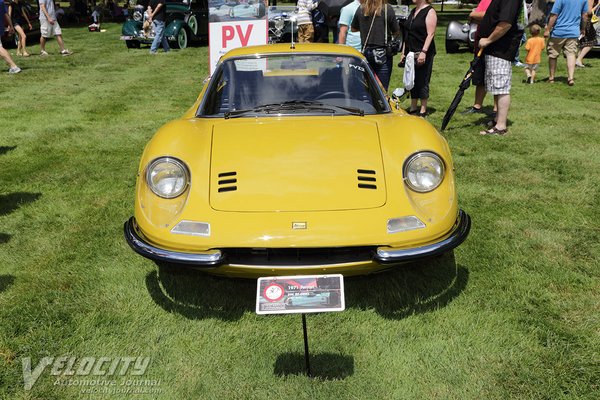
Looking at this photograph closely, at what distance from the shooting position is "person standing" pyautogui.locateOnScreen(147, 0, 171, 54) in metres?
13.9

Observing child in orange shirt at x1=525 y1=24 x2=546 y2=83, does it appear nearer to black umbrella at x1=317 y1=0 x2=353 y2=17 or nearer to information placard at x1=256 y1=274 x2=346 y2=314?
black umbrella at x1=317 y1=0 x2=353 y2=17

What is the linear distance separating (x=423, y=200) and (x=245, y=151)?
103cm

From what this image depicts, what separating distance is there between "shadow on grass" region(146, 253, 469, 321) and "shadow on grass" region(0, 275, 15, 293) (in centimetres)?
82

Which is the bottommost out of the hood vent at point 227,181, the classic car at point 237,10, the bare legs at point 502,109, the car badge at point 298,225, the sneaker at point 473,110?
the sneaker at point 473,110

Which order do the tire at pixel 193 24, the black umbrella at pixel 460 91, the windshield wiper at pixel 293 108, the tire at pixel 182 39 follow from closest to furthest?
the windshield wiper at pixel 293 108
the black umbrella at pixel 460 91
the tire at pixel 182 39
the tire at pixel 193 24

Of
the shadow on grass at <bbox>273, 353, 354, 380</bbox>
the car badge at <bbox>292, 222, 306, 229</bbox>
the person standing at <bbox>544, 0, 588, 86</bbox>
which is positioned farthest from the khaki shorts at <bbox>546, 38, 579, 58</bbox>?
the shadow on grass at <bbox>273, 353, 354, 380</bbox>

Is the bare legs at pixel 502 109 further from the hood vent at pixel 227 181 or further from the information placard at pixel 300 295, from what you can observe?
the information placard at pixel 300 295

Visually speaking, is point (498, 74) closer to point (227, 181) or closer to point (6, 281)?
point (227, 181)

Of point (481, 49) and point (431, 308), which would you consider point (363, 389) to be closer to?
point (431, 308)

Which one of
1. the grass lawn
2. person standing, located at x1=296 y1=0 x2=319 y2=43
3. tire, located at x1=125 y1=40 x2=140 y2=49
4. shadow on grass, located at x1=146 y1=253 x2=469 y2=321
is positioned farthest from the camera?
tire, located at x1=125 y1=40 x2=140 y2=49

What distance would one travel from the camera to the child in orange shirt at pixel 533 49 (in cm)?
928

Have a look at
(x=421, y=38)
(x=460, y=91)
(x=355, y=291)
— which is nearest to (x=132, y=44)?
(x=421, y=38)

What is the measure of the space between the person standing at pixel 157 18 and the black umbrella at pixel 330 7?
4.87 m

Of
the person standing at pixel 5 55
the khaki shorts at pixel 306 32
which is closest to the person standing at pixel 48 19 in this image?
the person standing at pixel 5 55
